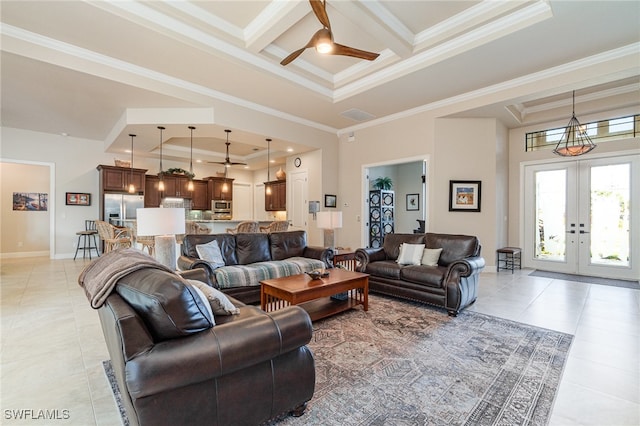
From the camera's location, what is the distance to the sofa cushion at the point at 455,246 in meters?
4.04

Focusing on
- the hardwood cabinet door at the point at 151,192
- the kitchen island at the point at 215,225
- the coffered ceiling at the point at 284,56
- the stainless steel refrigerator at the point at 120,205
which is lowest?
the kitchen island at the point at 215,225

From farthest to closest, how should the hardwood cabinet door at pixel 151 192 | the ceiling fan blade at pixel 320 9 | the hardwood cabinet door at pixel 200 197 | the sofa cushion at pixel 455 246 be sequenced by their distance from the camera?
the hardwood cabinet door at pixel 200 197 < the hardwood cabinet door at pixel 151 192 < the sofa cushion at pixel 455 246 < the ceiling fan blade at pixel 320 9

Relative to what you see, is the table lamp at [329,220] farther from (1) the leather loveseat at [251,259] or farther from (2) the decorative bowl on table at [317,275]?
(2) the decorative bowl on table at [317,275]

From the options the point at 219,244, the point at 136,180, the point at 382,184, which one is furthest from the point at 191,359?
the point at 136,180

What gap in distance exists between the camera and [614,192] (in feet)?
17.7

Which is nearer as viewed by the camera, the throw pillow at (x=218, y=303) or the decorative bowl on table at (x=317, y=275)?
the throw pillow at (x=218, y=303)

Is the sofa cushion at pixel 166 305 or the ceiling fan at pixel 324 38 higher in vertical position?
the ceiling fan at pixel 324 38

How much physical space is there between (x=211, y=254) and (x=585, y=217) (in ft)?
22.8

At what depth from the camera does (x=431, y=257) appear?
4.16 meters

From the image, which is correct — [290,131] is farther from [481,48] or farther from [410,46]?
[481,48]

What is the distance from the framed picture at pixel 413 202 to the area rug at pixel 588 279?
382cm

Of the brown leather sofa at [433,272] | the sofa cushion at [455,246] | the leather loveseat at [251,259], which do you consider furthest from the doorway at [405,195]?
the leather loveseat at [251,259]

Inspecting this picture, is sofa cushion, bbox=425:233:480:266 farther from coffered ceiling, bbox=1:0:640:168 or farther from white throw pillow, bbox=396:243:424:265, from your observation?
coffered ceiling, bbox=1:0:640:168

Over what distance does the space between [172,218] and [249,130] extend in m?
3.27
